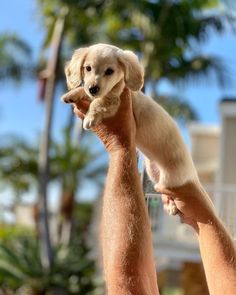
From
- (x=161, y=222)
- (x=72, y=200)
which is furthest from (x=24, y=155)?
(x=161, y=222)

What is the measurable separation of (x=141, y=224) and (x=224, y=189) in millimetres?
8933

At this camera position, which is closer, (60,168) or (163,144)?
(163,144)

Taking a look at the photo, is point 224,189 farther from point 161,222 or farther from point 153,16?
point 153,16

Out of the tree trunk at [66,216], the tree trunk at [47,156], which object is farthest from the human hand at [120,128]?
the tree trunk at [66,216]

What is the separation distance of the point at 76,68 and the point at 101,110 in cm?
A: 22

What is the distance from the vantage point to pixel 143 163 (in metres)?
2.46

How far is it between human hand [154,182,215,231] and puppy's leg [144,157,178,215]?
24 mm

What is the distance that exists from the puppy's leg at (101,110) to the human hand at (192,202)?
325mm

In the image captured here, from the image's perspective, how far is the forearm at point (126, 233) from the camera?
203 cm

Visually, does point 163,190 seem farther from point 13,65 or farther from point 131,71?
point 13,65

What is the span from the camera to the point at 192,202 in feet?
7.36

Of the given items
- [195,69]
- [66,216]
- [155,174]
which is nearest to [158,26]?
[195,69]

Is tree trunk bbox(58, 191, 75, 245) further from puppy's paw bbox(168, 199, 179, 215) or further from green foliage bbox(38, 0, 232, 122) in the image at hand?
puppy's paw bbox(168, 199, 179, 215)

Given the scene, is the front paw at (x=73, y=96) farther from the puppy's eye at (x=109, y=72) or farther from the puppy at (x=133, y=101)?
the puppy's eye at (x=109, y=72)
